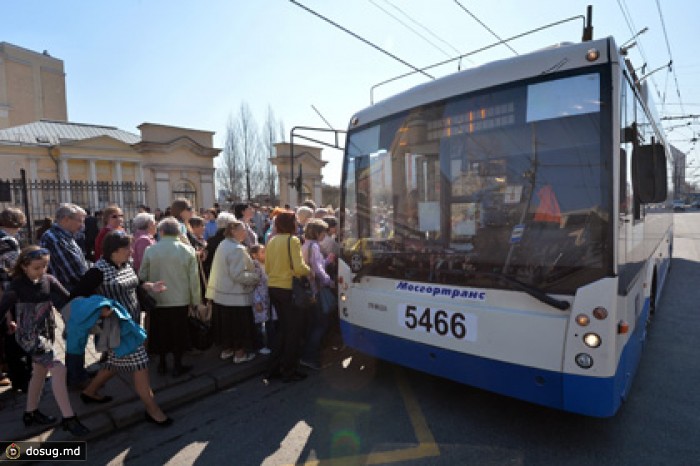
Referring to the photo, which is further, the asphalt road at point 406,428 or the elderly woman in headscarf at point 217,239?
the elderly woman in headscarf at point 217,239

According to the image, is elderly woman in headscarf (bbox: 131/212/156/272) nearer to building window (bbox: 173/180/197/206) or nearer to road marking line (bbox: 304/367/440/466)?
road marking line (bbox: 304/367/440/466)

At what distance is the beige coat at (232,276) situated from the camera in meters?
4.61

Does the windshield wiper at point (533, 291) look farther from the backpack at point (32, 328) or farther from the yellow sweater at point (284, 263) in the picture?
the backpack at point (32, 328)

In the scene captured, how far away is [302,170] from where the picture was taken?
2434 cm

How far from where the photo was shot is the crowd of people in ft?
11.0

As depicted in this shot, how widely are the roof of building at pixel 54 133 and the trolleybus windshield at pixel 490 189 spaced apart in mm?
23170

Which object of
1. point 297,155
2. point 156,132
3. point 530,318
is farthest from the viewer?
point 297,155

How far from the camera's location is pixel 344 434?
3.37 m

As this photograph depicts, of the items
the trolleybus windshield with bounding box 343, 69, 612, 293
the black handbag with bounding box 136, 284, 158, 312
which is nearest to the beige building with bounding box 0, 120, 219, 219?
the black handbag with bounding box 136, 284, 158, 312

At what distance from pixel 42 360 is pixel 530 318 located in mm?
3754

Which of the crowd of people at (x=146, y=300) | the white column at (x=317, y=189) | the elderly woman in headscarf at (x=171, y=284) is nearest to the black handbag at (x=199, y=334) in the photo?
the crowd of people at (x=146, y=300)

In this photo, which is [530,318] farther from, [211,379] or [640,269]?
[211,379]

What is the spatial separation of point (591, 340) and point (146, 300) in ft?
12.3

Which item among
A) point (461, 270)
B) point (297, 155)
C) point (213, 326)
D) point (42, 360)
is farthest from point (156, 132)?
point (461, 270)
